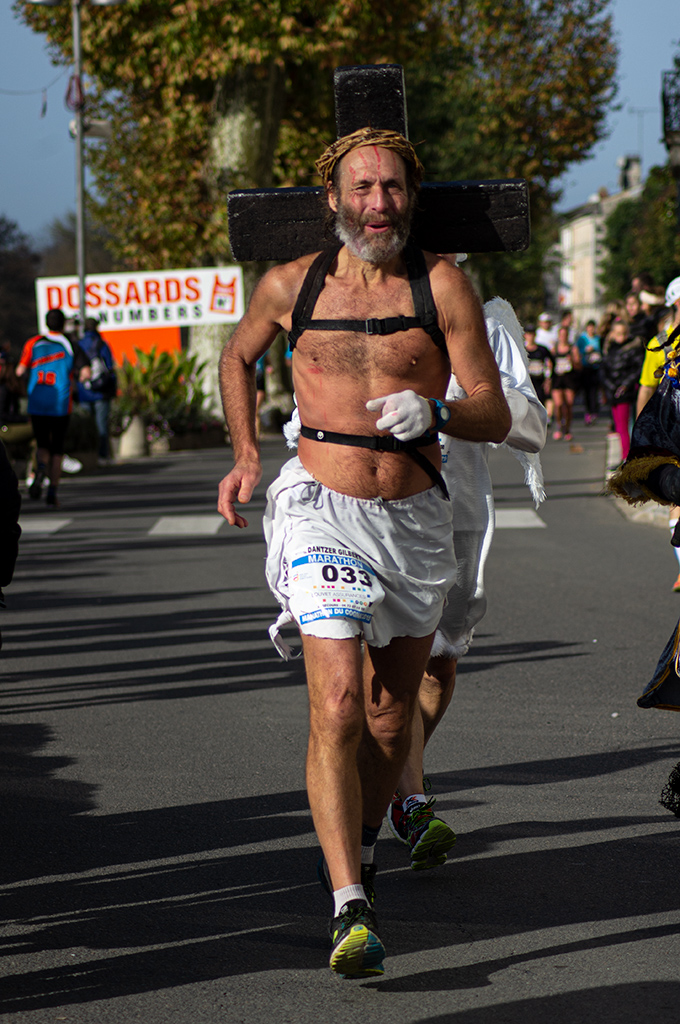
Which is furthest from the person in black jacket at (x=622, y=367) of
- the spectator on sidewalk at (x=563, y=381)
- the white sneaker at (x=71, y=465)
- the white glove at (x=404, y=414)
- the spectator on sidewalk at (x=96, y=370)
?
the white glove at (x=404, y=414)

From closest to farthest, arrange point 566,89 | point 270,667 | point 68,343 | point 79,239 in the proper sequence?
point 270,667 → point 68,343 → point 79,239 → point 566,89

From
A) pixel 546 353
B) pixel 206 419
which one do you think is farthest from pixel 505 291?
pixel 546 353

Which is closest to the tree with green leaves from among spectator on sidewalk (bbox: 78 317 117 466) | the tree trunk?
the tree trunk

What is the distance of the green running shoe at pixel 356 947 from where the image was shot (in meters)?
3.62

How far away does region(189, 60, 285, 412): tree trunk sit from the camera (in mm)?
31359

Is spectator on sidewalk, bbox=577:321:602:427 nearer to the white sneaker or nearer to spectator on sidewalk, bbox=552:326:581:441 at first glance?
spectator on sidewalk, bbox=552:326:581:441

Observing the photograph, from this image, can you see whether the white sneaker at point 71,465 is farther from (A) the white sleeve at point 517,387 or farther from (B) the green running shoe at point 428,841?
(B) the green running shoe at point 428,841

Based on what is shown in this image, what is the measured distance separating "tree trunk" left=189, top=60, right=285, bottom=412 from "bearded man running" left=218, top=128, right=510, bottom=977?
27.1 meters

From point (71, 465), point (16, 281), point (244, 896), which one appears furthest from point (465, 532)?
point (16, 281)

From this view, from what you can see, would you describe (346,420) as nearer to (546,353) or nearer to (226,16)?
(546,353)

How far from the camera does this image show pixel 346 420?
4023 millimetres

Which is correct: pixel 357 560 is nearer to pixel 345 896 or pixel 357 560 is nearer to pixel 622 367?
pixel 345 896

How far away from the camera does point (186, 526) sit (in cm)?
1488

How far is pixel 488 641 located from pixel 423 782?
151 inches
